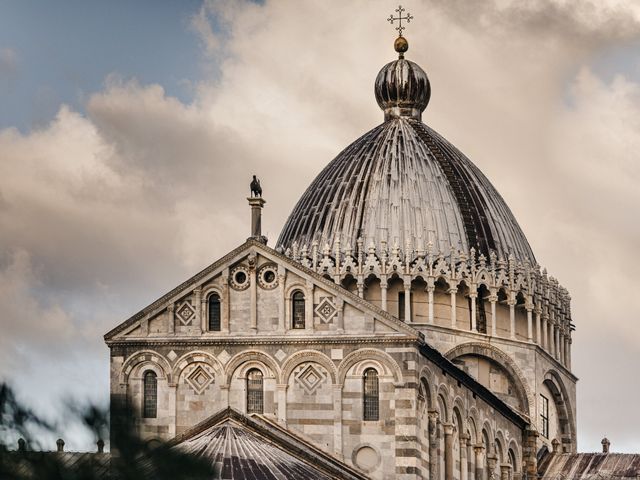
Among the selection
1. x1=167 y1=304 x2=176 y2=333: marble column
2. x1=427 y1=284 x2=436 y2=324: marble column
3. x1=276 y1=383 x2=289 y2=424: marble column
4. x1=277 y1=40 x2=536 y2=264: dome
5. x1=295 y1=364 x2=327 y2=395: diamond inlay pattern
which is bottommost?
x1=276 y1=383 x2=289 y2=424: marble column

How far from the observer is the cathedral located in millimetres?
75750

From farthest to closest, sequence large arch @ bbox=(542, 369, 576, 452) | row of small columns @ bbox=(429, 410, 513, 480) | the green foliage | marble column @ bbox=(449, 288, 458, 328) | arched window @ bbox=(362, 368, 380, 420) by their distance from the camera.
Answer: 1. large arch @ bbox=(542, 369, 576, 452)
2. marble column @ bbox=(449, 288, 458, 328)
3. row of small columns @ bbox=(429, 410, 513, 480)
4. arched window @ bbox=(362, 368, 380, 420)
5. the green foliage

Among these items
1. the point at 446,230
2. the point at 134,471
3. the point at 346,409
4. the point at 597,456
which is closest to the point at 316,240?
the point at 446,230

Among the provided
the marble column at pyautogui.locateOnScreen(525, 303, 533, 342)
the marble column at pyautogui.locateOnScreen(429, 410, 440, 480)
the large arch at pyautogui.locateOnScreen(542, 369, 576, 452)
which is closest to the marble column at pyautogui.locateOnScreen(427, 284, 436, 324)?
the marble column at pyautogui.locateOnScreen(525, 303, 533, 342)

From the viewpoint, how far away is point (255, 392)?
7712 cm

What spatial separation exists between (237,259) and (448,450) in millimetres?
9729

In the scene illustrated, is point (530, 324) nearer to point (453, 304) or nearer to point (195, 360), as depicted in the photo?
point (453, 304)

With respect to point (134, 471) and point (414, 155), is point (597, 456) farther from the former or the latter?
point (134, 471)

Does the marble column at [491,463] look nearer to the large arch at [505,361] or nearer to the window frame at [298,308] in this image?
the large arch at [505,361]

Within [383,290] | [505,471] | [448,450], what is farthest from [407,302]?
[448,450]

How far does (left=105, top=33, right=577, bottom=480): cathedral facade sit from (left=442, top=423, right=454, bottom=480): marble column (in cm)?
6

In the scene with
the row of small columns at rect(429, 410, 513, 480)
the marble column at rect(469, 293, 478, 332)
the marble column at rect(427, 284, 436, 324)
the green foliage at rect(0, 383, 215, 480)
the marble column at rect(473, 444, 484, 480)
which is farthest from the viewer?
the marble column at rect(469, 293, 478, 332)

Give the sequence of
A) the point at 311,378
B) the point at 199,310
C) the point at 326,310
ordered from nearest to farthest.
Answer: the point at 326,310 → the point at 311,378 → the point at 199,310

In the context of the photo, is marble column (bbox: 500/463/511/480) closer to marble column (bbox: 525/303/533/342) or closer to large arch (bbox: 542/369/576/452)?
marble column (bbox: 525/303/533/342)
